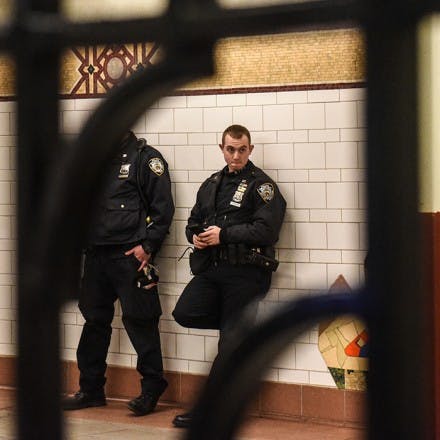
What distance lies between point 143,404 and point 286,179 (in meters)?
1.41

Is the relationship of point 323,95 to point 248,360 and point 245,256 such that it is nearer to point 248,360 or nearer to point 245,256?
point 245,256

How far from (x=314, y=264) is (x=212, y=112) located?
983 millimetres

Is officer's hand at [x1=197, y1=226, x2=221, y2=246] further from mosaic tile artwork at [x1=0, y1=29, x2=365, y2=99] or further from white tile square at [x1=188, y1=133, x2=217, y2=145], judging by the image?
mosaic tile artwork at [x1=0, y1=29, x2=365, y2=99]

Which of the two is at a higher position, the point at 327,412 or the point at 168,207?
the point at 168,207

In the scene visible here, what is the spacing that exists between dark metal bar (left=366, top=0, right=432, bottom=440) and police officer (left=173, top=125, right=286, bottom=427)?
486 centimetres

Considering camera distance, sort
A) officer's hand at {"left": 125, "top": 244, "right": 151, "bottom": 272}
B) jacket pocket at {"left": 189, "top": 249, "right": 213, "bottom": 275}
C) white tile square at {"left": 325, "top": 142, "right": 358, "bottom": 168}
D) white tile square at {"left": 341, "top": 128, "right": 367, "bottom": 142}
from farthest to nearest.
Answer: officer's hand at {"left": 125, "top": 244, "right": 151, "bottom": 272}
jacket pocket at {"left": 189, "top": 249, "right": 213, "bottom": 275}
white tile square at {"left": 325, "top": 142, "right": 358, "bottom": 168}
white tile square at {"left": 341, "top": 128, "right": 367, "bottom": 142}

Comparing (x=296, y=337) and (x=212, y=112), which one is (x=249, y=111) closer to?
(x=212, y=112)

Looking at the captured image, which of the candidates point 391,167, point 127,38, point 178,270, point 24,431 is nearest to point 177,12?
point 127,38

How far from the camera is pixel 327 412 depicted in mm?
5988

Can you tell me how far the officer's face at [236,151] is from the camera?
5.85 metres

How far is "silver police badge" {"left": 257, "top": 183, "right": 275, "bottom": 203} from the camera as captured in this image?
19.1 ft

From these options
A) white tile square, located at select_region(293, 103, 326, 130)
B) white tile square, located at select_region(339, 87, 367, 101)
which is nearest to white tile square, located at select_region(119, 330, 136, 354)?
white tile square, located at select_region(293, 103, 326, 130)

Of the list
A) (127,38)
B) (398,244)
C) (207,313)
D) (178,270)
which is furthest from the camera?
(178,270)

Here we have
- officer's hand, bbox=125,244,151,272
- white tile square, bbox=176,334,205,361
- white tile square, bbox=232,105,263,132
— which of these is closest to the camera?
white tile square, bbox=232,105,263,132
